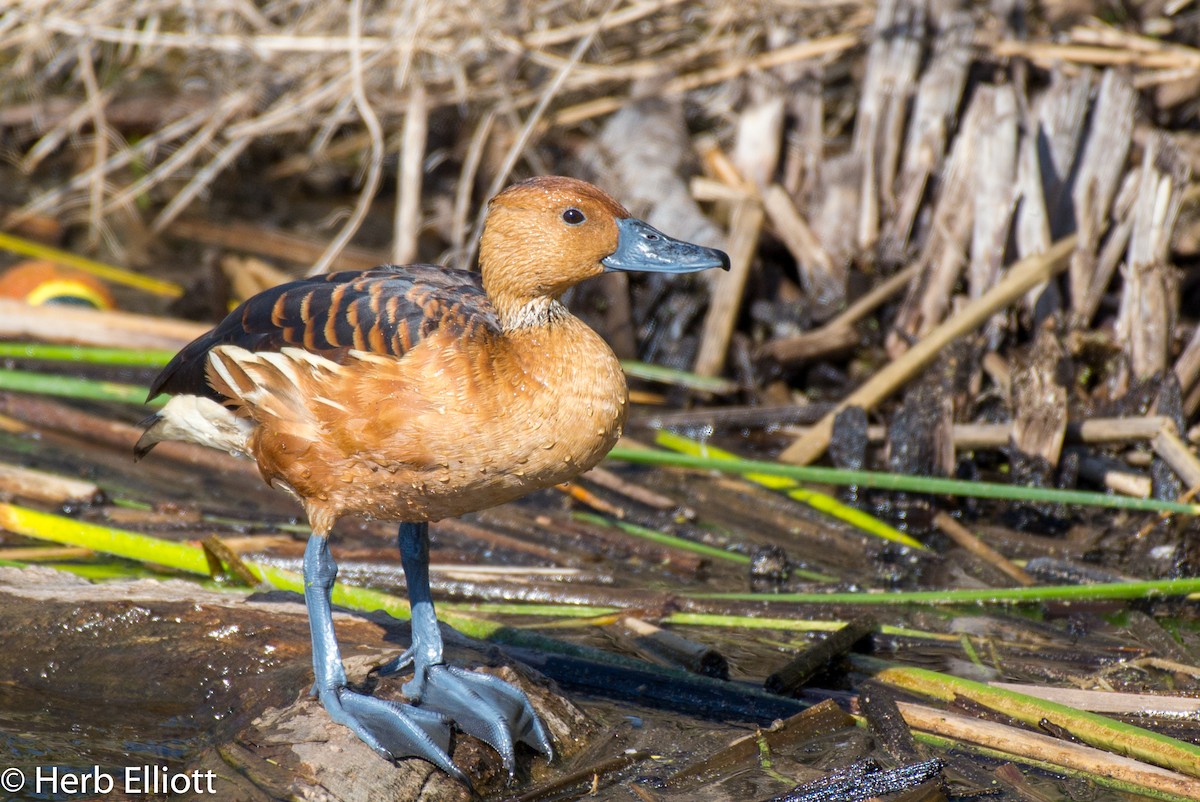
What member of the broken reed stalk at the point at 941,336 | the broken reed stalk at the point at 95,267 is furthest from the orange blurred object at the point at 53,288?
the broken reed stalk at the point at 941,336

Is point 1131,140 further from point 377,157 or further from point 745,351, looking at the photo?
point 377,157

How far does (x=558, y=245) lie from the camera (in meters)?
3.33

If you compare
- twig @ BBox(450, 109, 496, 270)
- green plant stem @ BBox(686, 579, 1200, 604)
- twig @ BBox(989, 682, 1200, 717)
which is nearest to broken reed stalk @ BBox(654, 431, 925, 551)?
green plant stem @ BBox(686, 579, 1200, 604)

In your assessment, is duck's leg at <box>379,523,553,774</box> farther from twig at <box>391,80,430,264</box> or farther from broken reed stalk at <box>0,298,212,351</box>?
twig at <box>391,80,430,264</box>

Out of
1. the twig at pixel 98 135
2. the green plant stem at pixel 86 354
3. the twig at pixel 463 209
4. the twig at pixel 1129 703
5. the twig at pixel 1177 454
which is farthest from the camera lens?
the twig at pixel 98 135

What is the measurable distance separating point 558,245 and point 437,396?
1.69ft

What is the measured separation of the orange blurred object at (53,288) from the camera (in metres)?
7.02

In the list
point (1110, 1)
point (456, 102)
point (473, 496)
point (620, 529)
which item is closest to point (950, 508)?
point (620, 529)

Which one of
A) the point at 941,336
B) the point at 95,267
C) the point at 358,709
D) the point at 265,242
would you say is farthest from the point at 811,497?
the point at 95,267

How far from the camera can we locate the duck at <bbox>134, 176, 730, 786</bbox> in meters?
3.21

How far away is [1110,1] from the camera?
7.40 meters

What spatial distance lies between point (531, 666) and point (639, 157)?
427 cm

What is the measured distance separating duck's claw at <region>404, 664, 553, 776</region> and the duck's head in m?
1.02

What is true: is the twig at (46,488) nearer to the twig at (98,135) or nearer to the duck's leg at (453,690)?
the duck's leg at (453,690)
